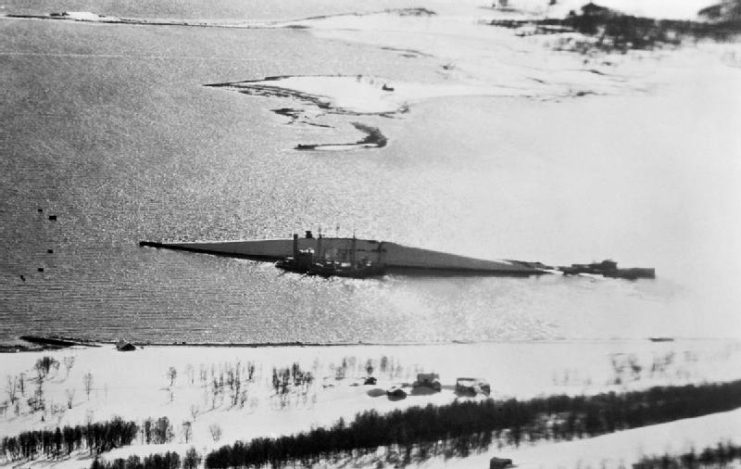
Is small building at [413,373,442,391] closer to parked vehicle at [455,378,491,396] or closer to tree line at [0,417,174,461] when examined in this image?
parked vehicle at [455,378,491,396]

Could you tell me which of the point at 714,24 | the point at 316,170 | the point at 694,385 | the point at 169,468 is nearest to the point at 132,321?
the point at 169,468

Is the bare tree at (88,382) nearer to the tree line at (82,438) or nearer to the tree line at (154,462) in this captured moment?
the tree line at (82,438)

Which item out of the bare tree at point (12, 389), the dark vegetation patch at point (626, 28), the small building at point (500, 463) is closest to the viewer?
the small building at point (500, 463)

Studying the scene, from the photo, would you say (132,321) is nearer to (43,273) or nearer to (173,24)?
(43,273)

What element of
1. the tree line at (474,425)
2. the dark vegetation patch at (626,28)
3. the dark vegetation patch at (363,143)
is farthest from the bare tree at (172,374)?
the dark vegetation patch at (626,28)

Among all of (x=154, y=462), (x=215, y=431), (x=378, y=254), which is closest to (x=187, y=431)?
(x=215, y=431)

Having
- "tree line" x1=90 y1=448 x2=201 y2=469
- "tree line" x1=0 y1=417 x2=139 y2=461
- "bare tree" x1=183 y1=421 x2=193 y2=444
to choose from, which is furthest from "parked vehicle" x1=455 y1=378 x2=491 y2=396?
"tree line" x1=0 y1=417 x2=139 y2=461

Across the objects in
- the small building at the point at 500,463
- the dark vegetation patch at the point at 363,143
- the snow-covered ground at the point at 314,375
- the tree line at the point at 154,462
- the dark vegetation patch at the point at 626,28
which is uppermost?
the dark vegetation patch at the point at 626,28
